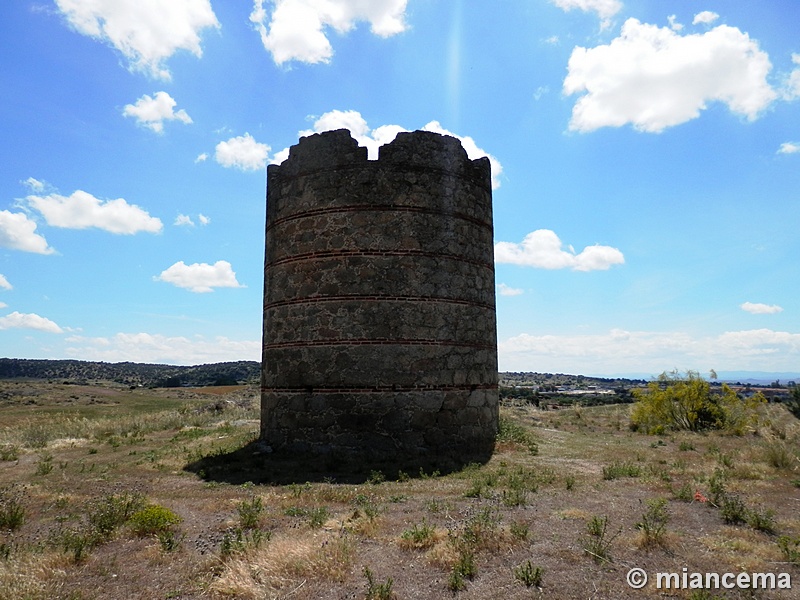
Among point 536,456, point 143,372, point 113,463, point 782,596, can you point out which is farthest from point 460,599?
point 143,372

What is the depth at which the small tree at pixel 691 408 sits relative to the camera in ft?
63.3

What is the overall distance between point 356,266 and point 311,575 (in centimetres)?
755

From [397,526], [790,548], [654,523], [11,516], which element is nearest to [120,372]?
[11,516]

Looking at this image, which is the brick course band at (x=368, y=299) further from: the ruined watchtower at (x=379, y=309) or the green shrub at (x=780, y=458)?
the green shrub at (x=780, y=458)

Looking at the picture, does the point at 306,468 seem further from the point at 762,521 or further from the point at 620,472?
the point at 762,521

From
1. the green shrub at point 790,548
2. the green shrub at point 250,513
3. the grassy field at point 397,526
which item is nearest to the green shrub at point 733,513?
the grassy field at point 397,526

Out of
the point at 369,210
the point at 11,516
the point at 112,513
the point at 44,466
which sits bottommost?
the point at 44,466

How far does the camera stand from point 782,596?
4.47m

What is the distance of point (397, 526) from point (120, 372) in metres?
99.3

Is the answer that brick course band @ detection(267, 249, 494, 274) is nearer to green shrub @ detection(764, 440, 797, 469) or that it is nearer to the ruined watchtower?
the ruined watchtower

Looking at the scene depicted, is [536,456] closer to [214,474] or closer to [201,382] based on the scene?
[214,474]

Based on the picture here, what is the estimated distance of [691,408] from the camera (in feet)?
65.2

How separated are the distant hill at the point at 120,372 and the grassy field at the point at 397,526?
69447 mm

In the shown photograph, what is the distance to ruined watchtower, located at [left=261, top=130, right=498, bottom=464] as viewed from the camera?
11.5 meters
